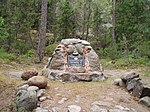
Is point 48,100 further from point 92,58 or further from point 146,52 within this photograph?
point 146,52

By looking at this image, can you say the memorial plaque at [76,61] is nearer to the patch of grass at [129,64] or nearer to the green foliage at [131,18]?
the patch of grass at [129,64]

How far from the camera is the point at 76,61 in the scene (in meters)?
8.72

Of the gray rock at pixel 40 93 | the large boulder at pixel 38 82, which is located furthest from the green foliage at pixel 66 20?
the gray rock at pixel 40 93

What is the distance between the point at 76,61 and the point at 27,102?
3.15 metres

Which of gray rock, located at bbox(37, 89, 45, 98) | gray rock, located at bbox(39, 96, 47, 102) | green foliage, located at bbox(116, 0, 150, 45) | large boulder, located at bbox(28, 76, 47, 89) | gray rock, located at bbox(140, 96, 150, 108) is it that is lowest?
gray rock, located at bbox(140, 96, 150, 108)

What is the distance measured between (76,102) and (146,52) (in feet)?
28.0

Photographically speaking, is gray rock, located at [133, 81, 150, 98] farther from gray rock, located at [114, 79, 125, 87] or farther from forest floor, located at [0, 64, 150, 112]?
gray rock, located at [114, 79, 125, 87]

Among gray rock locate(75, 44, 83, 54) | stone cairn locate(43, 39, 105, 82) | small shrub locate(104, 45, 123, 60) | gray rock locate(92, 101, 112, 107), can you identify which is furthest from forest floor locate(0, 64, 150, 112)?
small shrub locate(104, 45, 123, 60)

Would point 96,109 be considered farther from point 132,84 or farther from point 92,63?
point 92,63

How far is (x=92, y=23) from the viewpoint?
77.9ft

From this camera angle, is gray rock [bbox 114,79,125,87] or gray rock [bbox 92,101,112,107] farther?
gray rock [bbox 114,79,125,87]

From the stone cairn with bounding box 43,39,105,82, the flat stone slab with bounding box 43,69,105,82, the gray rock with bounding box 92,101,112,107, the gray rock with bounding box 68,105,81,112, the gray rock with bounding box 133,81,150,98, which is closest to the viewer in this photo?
the gray rock with bounding box 68,105,81,112

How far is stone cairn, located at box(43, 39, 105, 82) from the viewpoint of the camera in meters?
8.23

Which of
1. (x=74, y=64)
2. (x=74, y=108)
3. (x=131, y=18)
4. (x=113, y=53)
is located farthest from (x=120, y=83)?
(x=131, y=18)
